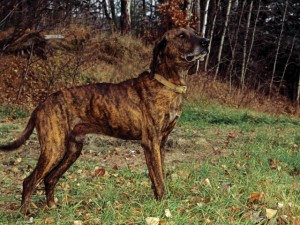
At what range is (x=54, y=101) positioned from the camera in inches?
164

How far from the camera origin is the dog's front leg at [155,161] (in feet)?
13.7

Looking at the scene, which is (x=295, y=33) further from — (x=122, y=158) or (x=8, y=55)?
(x=122, y=158)

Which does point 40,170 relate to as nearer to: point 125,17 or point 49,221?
point 49,221

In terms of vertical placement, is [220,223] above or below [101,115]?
below

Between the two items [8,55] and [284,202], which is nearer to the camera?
[284,202]

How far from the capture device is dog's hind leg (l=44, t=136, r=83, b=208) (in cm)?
435

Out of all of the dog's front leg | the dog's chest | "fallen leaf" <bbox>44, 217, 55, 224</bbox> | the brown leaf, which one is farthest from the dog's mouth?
the brown leaf

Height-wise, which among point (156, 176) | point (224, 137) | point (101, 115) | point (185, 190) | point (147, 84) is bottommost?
point (224, 137)

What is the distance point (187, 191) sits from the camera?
4723mm

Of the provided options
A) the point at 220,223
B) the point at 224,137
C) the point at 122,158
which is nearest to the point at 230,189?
the point at 220,223

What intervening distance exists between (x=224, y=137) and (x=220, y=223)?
231 inches

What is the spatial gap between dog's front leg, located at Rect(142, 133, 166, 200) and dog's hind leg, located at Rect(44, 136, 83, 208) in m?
0.74

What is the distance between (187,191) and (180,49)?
5.49ft

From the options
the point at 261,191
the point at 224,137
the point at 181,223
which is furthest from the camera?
the point at 224,137
